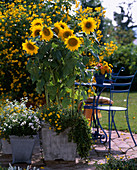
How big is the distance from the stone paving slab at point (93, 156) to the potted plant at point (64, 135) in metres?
0.09

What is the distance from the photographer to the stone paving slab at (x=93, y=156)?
10.8 feet

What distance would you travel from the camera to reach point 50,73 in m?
3.51

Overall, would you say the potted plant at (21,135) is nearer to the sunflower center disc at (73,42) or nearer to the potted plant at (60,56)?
the potted plant at (60,56)

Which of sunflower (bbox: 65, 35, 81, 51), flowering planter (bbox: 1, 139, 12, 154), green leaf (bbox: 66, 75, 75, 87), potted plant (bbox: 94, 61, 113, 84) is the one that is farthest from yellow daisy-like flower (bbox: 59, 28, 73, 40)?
flowering planter (bbox: 1, 139, 12, 154)

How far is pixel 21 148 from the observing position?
3.32 m

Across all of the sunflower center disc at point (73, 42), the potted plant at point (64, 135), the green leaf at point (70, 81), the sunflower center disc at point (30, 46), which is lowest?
the potted plant at point (64, 135)

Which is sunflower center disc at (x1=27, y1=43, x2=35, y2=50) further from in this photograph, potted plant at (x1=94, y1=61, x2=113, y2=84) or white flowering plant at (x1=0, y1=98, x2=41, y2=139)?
potted plant at (x1=94, y1=61, x2=113, y2=84)

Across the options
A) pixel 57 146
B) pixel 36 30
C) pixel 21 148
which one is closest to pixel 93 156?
pixel 57 146

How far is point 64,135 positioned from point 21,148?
0.50 m

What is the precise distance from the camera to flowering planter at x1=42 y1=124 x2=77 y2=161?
11.1ft

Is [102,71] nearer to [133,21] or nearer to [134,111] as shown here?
[134,111]

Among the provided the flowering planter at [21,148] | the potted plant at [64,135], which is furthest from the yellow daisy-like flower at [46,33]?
the flowering planter at [21,148]

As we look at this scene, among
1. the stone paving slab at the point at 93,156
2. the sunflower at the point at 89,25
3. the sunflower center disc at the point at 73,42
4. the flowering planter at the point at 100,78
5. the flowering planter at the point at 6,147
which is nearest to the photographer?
the sunflower center disc at the point at 73,42

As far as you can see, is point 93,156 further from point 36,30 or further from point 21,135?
point 36,30
